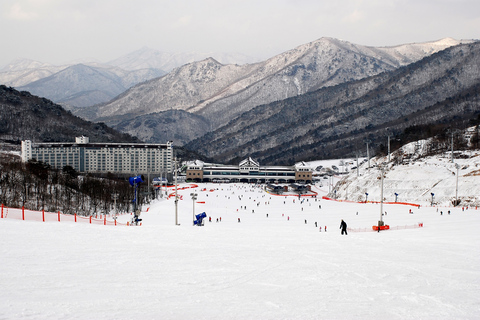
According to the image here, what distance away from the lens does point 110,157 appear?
504 ft

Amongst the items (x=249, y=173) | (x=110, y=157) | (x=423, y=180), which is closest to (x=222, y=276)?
(x=423, y=180)

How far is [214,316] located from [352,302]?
4776 mm

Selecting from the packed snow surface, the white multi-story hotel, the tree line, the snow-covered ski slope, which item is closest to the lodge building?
the white multi-story hotel

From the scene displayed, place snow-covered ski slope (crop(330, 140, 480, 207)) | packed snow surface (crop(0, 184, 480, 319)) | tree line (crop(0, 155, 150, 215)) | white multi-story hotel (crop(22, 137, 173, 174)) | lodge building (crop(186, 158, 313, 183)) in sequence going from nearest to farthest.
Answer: packed snow surface (crop(0, 184, 480, 319)) → tree line (crop(0, 155, 150, 215)) → snow-covered ski slope (crop(330, 140, 480, 207)) → white multi-story hotel (crop(22, 137, 173, 174)) → lodge building (crop(186, 158, 313, 183))

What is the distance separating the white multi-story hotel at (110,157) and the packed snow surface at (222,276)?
128011 mm

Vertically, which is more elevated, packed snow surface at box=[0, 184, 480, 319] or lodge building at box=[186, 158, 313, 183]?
packed snow surface at box=[0, 184, 480, 319]

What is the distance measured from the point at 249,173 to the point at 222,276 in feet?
475

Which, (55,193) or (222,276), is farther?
(55,193)

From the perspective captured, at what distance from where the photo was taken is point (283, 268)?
17219 mm

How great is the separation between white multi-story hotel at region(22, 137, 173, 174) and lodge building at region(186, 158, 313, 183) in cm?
1114

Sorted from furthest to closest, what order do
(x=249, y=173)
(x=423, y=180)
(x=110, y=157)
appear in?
(x=249, y=173) < (x=110, y=157) < (x=423, y=180)

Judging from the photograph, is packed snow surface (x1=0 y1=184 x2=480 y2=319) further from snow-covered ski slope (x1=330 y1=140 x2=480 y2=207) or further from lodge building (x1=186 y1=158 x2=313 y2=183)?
lodge building (x1=186 y1=158 x2=313 y2=183)

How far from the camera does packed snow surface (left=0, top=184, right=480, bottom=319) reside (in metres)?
11.9

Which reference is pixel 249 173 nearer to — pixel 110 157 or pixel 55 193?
pixel 110 157
